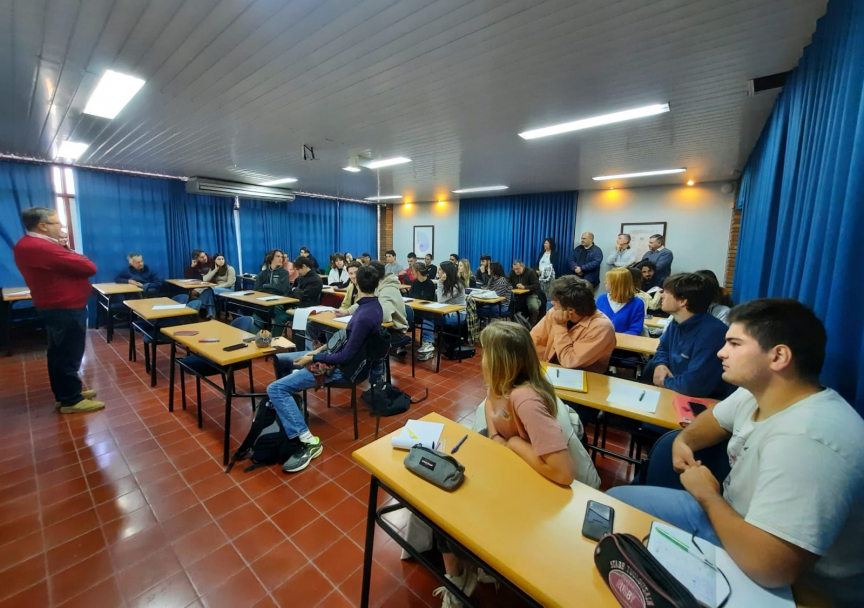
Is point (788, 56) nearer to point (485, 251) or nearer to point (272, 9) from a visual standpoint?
point (272, 9)

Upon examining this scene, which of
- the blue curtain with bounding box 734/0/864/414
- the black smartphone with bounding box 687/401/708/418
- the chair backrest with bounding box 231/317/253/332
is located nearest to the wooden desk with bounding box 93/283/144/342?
the chair backrest with bounding box 231/317/253/332

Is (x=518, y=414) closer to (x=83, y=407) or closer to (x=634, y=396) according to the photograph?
(x=634, y=396)

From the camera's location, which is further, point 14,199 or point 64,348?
point 14,199

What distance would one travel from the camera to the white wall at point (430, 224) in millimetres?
9461

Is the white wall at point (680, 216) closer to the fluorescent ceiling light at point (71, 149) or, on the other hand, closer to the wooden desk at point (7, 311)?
the fluorescent ceiling light at point (71, 149)

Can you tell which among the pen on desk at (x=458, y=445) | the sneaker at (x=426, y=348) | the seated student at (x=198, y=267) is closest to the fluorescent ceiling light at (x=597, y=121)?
the sneaker at (x=426, y=348)

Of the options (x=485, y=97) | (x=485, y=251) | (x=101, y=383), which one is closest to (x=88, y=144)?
(x=101, y=383)

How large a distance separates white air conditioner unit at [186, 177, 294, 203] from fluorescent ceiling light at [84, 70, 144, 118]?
328 centimetres

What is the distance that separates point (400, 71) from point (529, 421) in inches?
93.0

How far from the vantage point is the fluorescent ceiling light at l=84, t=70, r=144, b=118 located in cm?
257

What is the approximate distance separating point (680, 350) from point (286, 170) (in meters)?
5.98

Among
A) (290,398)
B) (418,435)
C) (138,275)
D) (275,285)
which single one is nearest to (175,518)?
(290,398)

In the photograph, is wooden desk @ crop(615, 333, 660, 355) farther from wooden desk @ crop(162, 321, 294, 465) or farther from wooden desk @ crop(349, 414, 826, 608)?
A: wooden desk @ crop(162, 321, 294, 465)

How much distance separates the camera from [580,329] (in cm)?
225
